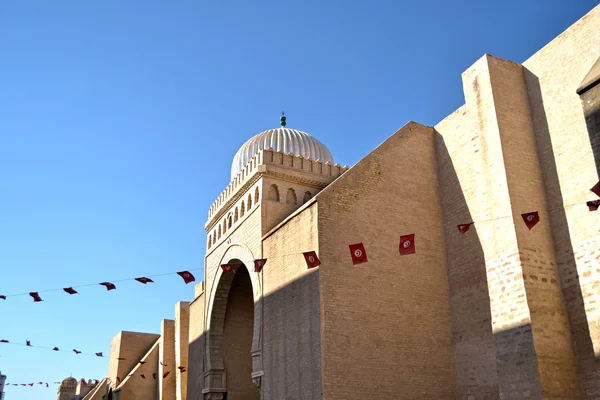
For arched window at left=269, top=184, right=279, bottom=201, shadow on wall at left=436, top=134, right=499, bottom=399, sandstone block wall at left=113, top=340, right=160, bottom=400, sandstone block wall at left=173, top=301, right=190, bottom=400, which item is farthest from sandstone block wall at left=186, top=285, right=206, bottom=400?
shadow on wall at left=436, top=134, right=499, bottom=399

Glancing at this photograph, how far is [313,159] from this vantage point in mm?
19078

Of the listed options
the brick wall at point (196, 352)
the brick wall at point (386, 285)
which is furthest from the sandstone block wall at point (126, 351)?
the brick wall at point (386, 285)

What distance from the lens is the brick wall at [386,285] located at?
12477mm

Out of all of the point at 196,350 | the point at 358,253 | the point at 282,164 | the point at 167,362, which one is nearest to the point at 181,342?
the point at 167,362

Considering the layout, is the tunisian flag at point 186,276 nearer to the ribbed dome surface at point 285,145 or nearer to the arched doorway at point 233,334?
the arched doorway at point 233,334

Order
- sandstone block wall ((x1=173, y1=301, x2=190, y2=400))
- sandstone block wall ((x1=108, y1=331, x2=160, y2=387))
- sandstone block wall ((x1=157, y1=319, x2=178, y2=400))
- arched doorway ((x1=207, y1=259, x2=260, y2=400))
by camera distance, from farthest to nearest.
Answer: sandstone block wall ((x1=108, y1=331, x2=160, y2=387)) → sandstone block wall ((x1=157, y1=319, x2=178, y2=400)) → sandstone block wall ((x1=173, y1=301, x2=190, y2=400)) → arched doorway ((x1=207, y1=259, x2=260, y2=400))

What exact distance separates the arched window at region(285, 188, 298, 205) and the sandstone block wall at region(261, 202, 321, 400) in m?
2.10

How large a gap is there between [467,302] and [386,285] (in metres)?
1.90

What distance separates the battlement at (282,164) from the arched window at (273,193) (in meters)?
0.60

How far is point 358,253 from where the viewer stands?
1268cm

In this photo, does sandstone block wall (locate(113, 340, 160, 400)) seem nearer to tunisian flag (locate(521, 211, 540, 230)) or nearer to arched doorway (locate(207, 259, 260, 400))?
arched doorway (locate(207, 259, 260, 400))

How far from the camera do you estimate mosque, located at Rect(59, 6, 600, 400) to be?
1104cm

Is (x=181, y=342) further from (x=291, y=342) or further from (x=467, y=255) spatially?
(x=467, y=255)

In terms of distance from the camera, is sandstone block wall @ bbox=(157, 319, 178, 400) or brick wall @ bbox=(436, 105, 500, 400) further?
sandstone block wall @ bbox=(157, 319, 178, 400)
